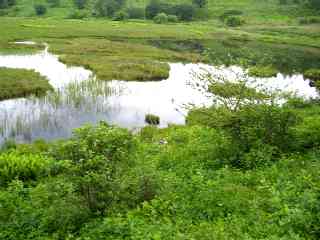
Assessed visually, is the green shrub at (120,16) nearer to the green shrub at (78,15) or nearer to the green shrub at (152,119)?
the green shrub at (78,15)

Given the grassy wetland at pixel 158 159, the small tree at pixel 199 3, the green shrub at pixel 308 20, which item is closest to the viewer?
the grassy wetland at pixel 158 159

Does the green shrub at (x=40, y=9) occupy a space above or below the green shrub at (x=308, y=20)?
above

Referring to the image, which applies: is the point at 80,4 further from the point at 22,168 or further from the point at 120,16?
the point at 22,168

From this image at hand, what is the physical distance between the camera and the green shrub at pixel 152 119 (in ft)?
96.9

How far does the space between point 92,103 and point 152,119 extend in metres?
6.11

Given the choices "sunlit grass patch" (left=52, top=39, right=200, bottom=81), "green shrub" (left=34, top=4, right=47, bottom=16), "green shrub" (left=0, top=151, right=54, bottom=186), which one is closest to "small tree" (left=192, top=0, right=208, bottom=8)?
"green shrub" (left=34, top=4, right=47, bottom=16)

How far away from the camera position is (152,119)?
2975cm

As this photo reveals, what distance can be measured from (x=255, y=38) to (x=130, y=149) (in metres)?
84.0

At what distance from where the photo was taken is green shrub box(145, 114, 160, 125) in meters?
29.5

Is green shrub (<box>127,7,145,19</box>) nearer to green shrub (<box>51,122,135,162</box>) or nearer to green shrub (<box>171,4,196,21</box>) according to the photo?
green shrub (<box>171,4,196,21</box>)

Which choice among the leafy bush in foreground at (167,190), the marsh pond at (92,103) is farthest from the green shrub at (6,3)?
the leafy bush in foreground at (167,190)

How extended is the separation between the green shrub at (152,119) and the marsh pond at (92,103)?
32 centimetres

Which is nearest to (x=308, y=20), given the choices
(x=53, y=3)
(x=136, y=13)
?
(x=136, y=13)


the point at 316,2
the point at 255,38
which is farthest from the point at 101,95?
the point at 316,2
